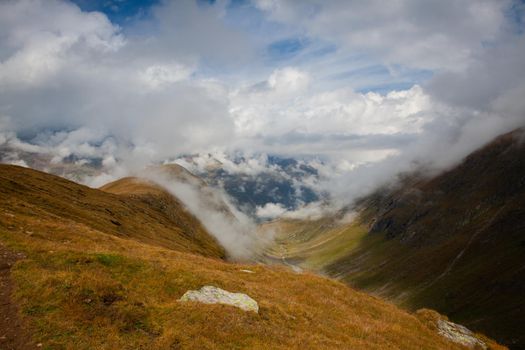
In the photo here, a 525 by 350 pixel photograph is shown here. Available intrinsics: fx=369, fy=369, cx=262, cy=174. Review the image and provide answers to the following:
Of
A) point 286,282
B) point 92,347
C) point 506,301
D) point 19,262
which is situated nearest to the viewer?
point 92,347

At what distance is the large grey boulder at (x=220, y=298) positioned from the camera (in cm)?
2545

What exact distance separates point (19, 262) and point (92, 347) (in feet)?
39.2

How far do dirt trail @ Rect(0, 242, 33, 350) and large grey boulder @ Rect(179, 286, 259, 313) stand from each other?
9280 millimetres

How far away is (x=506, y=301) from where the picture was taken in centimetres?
19362

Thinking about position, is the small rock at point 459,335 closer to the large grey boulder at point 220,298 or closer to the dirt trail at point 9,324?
the large grey boulder at point 220,298

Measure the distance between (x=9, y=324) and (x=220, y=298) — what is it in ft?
40.6

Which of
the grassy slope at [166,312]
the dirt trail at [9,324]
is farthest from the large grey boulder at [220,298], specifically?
the dirt trail at [9,324]

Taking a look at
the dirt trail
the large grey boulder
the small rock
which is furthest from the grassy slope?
the small rock

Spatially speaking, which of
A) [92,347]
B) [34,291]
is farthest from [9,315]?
[92,347]

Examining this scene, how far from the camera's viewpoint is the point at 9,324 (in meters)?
19.5

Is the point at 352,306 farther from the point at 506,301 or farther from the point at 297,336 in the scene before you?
the point at 506,301

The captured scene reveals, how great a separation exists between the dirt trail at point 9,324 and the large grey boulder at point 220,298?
365 inches

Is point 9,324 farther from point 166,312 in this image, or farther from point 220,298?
point 220,298

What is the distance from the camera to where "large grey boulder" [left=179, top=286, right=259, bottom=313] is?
83.5 ft
